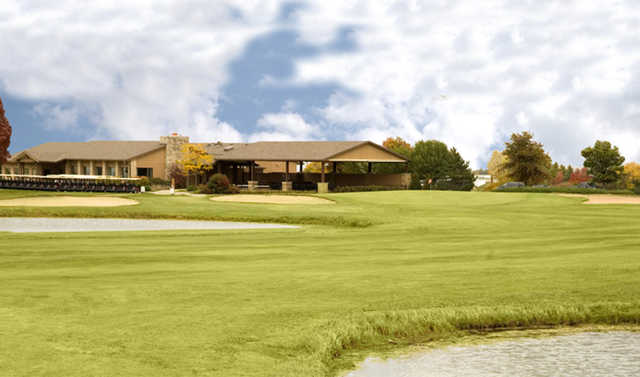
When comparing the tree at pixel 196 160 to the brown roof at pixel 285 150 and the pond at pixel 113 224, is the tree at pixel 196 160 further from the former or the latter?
the pond at pixel 113 224

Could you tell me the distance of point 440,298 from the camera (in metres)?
10.5

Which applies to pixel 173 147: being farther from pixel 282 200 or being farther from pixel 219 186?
pixel 282 200

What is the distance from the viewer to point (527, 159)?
80500 mm

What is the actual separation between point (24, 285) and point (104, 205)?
82.6 ft

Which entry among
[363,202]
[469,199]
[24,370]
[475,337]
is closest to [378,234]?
[475,337]

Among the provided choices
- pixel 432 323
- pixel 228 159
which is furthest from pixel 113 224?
pixel 228 159

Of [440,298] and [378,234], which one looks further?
[378,234]

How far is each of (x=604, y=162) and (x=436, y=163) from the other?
1262 inches

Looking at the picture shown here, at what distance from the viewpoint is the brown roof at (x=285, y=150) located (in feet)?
197

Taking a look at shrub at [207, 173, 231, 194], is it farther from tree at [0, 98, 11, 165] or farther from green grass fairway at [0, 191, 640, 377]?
green grass fairway at [0, 191, 640, 377]

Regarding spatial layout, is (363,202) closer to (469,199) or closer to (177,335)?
(469,199)

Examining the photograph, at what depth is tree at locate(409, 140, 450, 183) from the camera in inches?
2950

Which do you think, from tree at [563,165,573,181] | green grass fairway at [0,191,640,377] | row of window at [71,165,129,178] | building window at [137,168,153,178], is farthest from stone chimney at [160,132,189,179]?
tree at [563,165,573,181]

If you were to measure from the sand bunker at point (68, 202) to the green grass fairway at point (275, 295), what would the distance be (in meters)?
16.3
